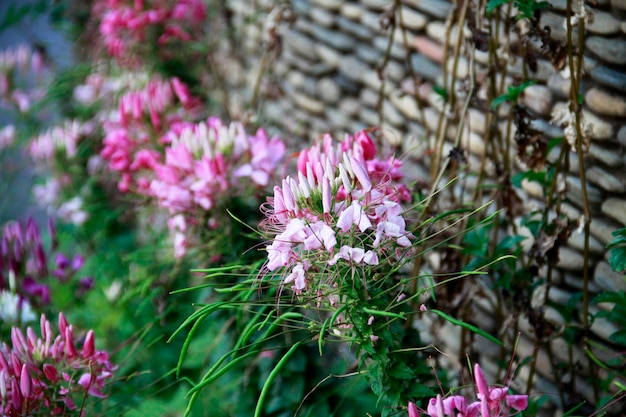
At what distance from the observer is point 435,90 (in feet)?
4.50

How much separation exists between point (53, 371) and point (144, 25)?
165 centimetres

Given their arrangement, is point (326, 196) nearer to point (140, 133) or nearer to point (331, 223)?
point (331, 223)

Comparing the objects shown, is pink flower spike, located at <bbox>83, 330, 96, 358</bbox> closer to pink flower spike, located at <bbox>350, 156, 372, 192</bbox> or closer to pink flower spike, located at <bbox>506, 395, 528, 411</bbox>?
pink flower spike, located at <bbox>350, 156, 372, 192</bbox>

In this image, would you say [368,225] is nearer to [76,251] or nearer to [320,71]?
[320,71]

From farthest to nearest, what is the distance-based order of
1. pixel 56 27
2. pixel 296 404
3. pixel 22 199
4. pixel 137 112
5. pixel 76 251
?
1. pixel 22 199
2. pixel 56 27
3. pixel 76 251
4. pixel 137 112
5. pixel 296 404

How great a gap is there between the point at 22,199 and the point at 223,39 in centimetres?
169

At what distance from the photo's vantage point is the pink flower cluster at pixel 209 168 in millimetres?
1419

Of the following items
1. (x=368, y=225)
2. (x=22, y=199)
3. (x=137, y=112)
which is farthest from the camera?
(x=22, y=199)

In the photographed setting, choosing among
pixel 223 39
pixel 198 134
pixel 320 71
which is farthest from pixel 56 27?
pixel 198 134

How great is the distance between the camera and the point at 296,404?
1.43 meters

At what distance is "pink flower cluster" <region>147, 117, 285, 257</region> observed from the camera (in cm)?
142

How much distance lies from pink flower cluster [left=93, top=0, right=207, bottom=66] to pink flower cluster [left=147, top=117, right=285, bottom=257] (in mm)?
1117

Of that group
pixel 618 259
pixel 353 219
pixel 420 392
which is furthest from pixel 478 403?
pixel 618 259

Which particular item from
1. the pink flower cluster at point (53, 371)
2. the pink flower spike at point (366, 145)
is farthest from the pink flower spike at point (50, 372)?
the pink flower spike at point (366, 145)
